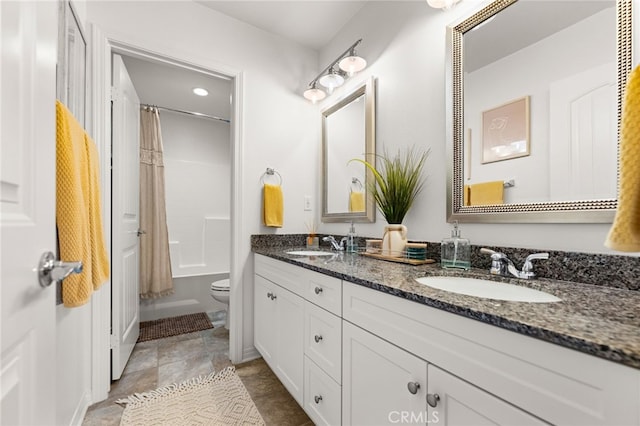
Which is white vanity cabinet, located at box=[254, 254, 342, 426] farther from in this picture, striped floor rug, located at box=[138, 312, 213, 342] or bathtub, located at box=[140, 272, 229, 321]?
bathtub, located at box=[140, 272, 229, 321]

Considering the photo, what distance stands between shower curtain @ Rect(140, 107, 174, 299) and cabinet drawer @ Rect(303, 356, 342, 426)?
2.09m

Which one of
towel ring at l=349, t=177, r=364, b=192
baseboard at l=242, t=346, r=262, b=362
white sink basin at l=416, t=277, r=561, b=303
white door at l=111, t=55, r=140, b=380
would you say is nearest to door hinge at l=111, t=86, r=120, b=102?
white door at l=111, t=55, r=140, b=380

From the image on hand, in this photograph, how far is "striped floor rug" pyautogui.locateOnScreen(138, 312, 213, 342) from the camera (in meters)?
2.32

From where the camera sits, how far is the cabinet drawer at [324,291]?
1064 millimetres

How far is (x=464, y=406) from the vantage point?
0.63 meters

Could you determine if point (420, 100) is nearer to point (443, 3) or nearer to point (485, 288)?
point (443, 3)

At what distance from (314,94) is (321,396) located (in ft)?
6.35

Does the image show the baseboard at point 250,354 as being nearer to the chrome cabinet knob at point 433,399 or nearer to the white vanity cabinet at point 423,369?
the white vanity cabinet at point 423,369

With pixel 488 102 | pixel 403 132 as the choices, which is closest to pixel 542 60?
pixel 488 102

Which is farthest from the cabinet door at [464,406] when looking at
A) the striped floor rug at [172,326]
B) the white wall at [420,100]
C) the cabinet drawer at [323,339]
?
the striped floor rug at [172,326]

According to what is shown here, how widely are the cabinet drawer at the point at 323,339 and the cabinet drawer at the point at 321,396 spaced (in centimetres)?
4

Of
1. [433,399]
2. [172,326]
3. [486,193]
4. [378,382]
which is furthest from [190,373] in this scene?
[486,193]

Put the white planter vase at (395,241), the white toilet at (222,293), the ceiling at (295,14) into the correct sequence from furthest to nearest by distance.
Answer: the white toilet at (222,293) < the ceiling at (295,14) < the white planter vase at (395,241)

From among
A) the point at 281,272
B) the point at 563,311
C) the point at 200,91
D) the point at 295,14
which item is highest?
the point at 295,14
